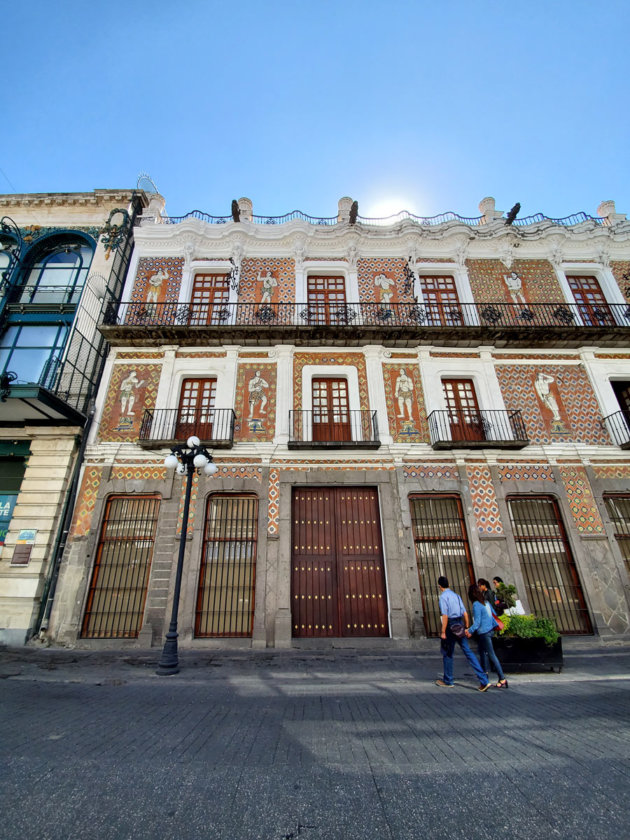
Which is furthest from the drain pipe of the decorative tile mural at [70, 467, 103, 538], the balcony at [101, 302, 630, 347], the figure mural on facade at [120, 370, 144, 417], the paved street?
the balcony at [101, 302, 630, 347]

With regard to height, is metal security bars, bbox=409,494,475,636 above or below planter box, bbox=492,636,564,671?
above

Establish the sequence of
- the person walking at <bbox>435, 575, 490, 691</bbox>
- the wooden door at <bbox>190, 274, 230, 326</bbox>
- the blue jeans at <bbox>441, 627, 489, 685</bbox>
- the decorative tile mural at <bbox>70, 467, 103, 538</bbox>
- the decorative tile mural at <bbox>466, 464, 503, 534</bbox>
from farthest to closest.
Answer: the wooden door at <bbox>190, 274, 230, 326</bbox>, the decorative tile mural at <bbox>466, 464, 503, 534</bbox>, the decorative tile mural at <bbox>70, 467, 103, 538</bbox>, the person walking at <bbox>435, 575, 490, 691</bbox>, the blue jeans at <bbox>441, 627, 489, 685</bbox>

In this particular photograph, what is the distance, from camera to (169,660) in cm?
682

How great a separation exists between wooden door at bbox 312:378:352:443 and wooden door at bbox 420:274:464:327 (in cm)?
409

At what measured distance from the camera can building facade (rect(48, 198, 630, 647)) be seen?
969 centimetres

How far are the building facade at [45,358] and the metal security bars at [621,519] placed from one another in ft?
50.8

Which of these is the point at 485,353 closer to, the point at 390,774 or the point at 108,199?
the point at 390,774

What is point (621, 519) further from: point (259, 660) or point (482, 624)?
point (259, 660)

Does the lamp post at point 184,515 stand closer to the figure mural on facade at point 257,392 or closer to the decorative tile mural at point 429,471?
the figure mural on facade at point 257,392

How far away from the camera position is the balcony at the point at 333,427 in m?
11.2

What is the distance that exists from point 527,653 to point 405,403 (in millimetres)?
6966

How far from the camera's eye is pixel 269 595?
9.46m

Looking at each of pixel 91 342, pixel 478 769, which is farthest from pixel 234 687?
pixel 91 342

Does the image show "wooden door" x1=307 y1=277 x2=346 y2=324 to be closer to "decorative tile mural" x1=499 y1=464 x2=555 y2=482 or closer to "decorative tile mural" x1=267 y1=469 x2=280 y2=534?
"decorative tile mural" x1=267 y1=469 x2=280 y2=534
